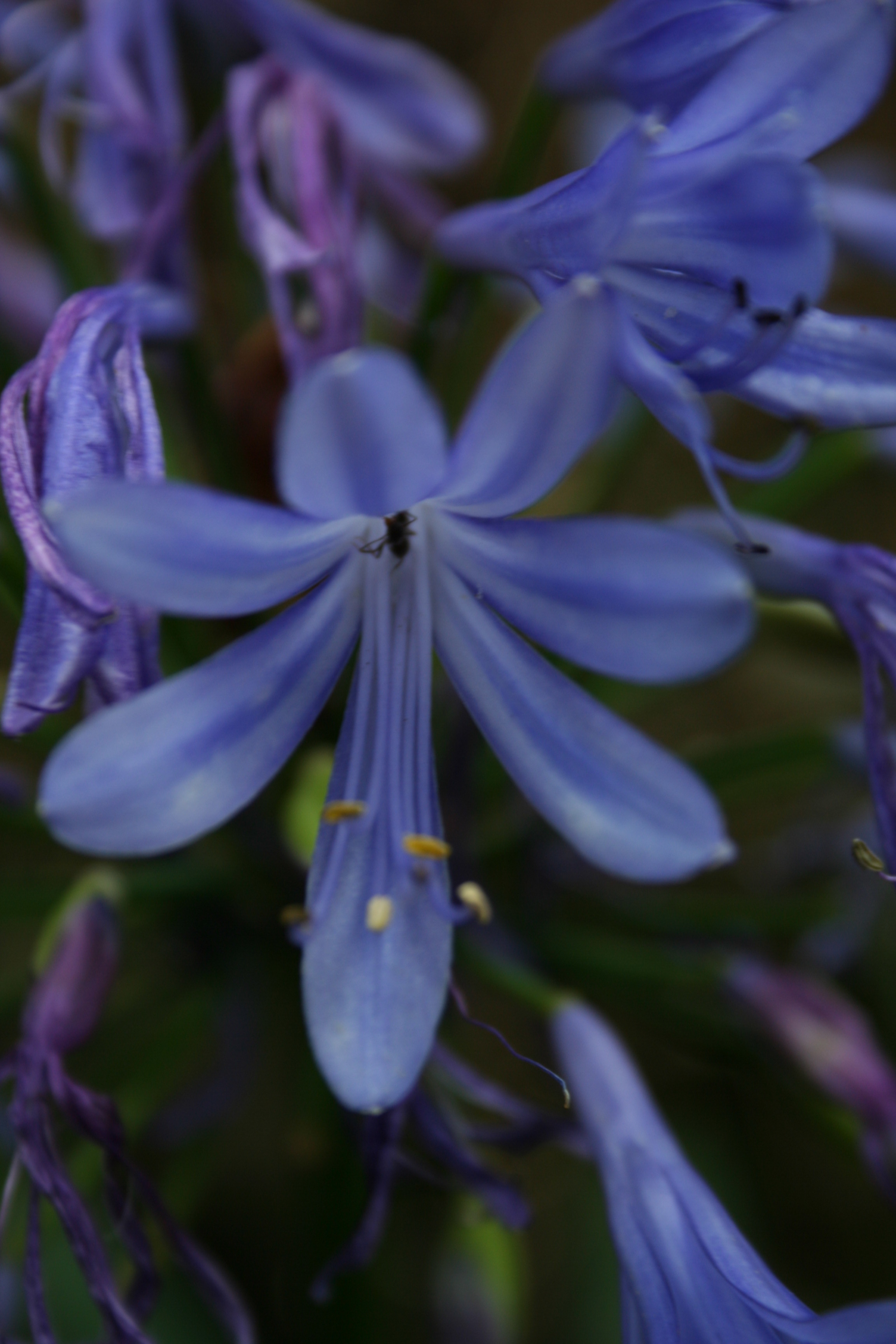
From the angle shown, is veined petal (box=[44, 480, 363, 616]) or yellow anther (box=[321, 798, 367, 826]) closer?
veined petal (box=[44, 480, 363, 616])

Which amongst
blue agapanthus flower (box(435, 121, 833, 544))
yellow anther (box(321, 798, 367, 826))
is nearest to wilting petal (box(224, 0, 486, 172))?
blue agapanthus flower (box(435, 121, 833, 544))

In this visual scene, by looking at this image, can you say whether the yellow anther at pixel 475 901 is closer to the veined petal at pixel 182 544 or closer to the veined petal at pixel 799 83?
the veined petal at pixel 182 544

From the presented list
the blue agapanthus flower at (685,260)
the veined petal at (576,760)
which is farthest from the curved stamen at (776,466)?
the veined petal at (576,760)

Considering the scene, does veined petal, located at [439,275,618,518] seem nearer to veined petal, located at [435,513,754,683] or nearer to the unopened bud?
veined petal, located at [435,513,754,683]

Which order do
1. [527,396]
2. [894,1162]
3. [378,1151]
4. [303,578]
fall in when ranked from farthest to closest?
[894,1162]
[378,1151]
[303,578]
[527,396]

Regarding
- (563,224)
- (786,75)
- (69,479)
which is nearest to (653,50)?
(786,75)

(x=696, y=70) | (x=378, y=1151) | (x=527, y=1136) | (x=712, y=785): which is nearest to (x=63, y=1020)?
(x=378, y=1151)

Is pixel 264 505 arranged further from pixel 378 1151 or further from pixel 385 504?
pixel 378 1151
